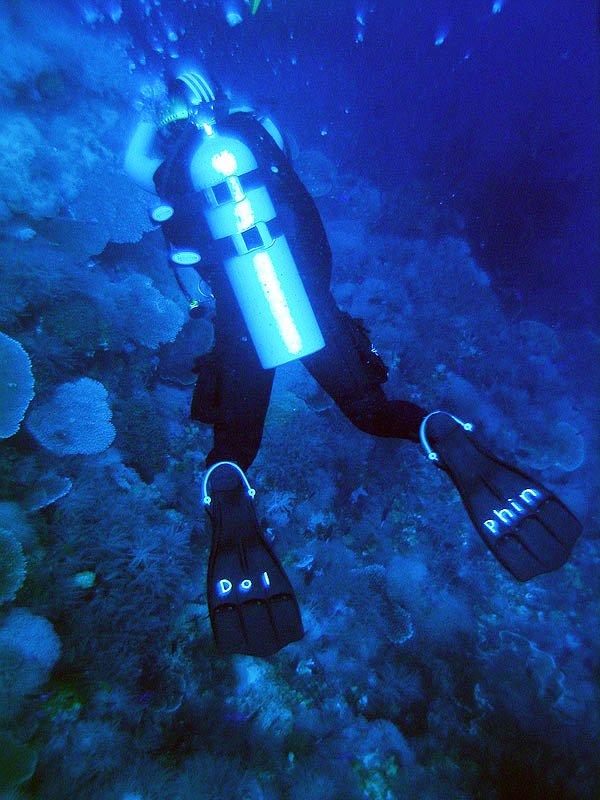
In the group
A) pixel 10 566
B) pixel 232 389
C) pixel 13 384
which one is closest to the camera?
pixel 10 566

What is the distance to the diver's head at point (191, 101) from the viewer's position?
8.28 ft

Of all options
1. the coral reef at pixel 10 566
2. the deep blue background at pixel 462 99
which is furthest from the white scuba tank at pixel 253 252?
the deep blue background at pixel 462 99

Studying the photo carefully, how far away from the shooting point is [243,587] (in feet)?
8.51

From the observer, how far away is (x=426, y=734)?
3.29 meters

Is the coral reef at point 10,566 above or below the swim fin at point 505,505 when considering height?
above

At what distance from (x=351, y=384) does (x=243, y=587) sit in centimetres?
166

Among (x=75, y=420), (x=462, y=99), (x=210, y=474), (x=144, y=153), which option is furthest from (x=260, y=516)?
(x=462, y=99)

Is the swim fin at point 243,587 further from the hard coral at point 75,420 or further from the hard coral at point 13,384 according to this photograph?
the hard coral at point 13,384

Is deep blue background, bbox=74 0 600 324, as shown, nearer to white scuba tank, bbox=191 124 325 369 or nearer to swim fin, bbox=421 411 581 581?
swim fin, bbox=421 411 581 581

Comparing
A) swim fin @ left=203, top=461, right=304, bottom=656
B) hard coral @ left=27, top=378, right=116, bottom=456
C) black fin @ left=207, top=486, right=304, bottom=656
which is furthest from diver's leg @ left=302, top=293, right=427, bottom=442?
hard coral @ left=27, top=378, right=116, bottom=456

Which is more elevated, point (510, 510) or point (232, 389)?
point (232, 389)

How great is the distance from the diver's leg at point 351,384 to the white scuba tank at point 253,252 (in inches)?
13.2

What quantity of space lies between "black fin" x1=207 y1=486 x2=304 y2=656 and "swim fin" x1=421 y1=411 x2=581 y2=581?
1.43 m

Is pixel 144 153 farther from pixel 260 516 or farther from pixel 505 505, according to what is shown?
pixel 505 505
